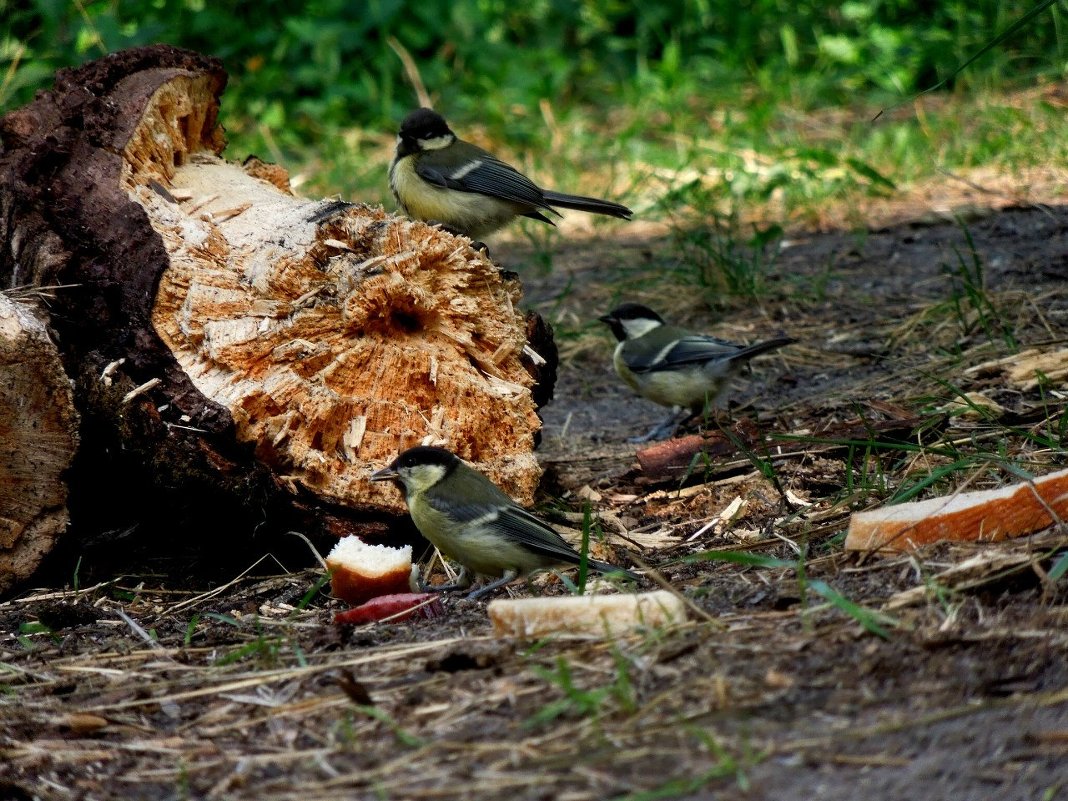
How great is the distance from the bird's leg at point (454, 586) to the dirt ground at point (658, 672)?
20 centimetres

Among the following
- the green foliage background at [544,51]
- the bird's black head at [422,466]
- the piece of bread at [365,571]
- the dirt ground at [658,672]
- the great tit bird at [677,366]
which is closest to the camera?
the dirt ground at [658,672]

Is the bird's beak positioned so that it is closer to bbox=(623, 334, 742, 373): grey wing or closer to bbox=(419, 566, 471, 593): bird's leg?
bbox=(419, 566, 471, 593): bird's leg

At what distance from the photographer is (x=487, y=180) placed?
5.98 meters

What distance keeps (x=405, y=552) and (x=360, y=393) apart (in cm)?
58

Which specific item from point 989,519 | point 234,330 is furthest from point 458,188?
point 989,519

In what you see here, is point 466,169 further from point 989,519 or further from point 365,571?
point 989,519

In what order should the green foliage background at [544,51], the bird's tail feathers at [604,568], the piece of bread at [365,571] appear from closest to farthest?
the bird's tail feathers at [604,568] < the piece of bread at [365,571] < the green foliage background at [544,51]

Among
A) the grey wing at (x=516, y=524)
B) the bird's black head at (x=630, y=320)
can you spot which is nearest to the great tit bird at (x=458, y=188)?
the bird's black head at (x=630, y=320)

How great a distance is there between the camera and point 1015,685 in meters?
2.67

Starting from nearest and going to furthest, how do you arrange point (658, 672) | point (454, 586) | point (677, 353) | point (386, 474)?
point (658, 672), point (386, 474), point (454, 586), point (677, 353)

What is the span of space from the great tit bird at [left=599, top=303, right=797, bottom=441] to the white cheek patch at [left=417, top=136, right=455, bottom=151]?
1.30m

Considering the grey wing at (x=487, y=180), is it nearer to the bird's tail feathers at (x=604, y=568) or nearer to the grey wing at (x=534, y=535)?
the grey wing at (x=534, y=535)

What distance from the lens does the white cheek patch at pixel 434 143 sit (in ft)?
20.2

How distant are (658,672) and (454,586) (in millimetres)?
1442
